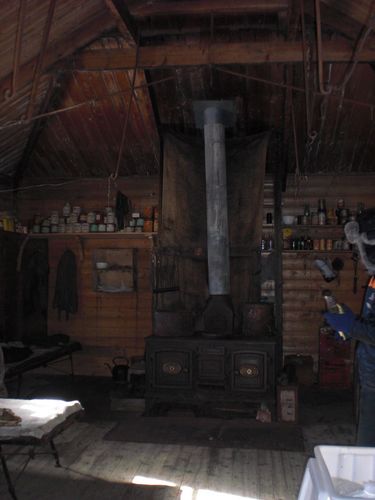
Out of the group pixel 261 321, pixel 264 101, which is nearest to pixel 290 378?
pixel 261 321

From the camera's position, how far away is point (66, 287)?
7.79 meters

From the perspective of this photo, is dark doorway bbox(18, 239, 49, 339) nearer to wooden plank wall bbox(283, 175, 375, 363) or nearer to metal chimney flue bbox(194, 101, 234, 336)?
metal chimney flue bbox(194, 101, 234, 336)

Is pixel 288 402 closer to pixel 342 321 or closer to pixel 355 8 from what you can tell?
pixel 342 321

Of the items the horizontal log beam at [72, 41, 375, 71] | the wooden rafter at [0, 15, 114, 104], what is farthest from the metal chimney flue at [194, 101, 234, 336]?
the wooden rafter at [0, 15, 114, 104]

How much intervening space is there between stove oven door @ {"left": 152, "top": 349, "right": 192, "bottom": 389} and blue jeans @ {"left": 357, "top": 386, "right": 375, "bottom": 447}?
9.15 ft

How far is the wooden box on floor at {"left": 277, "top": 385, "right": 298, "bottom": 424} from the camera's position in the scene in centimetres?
535

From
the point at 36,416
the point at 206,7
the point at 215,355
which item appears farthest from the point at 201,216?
the point at 36,416

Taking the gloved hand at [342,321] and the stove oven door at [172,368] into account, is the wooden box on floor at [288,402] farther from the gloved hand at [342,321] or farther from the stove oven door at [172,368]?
the gloved hand at [342,321]

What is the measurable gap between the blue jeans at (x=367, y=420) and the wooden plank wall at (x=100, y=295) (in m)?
5.18

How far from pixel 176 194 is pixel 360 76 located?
7.97 ft

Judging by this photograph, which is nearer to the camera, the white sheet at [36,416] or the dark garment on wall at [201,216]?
the white sheet at [36,416]

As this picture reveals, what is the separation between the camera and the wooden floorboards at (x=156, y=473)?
369cm

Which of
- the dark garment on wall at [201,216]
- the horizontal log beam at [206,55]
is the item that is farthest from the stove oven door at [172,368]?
the horizontal log beam at [206,55]

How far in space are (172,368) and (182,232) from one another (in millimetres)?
1600
